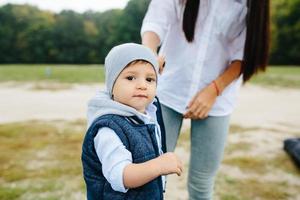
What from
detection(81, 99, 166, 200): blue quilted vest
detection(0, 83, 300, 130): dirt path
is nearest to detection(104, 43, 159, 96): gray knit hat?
detection(81, 99, 166, 200): blue quilted vest

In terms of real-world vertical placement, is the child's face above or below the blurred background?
above

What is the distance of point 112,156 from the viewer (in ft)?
3.70

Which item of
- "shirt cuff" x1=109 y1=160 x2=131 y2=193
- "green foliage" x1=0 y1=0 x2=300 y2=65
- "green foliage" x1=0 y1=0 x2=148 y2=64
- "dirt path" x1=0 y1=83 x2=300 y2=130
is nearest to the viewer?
"shirt cuff" x1=109 y1=160 x2=131 y2=193

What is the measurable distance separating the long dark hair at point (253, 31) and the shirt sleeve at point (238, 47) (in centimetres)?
6

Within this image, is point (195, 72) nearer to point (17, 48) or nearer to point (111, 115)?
point (111, 115)

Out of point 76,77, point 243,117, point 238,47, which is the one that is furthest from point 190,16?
point 76,77

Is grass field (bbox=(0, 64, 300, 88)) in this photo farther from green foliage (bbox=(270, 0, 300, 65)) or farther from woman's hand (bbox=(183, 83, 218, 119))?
green foliage (bbox=(270, 0, 300, 65))

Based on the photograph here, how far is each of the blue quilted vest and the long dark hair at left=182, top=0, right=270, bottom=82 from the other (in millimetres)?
601

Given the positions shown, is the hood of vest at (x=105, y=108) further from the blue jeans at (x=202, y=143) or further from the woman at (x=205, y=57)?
the blue jeans at (x=202, y=143)

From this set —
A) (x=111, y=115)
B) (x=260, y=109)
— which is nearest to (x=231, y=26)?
(x=111, y=115)

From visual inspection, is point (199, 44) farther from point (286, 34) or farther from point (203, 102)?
point (286, 34)

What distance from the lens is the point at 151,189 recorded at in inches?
48.8

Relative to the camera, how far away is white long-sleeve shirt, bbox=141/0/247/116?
1.68 metres

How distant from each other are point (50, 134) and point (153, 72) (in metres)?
3.69
